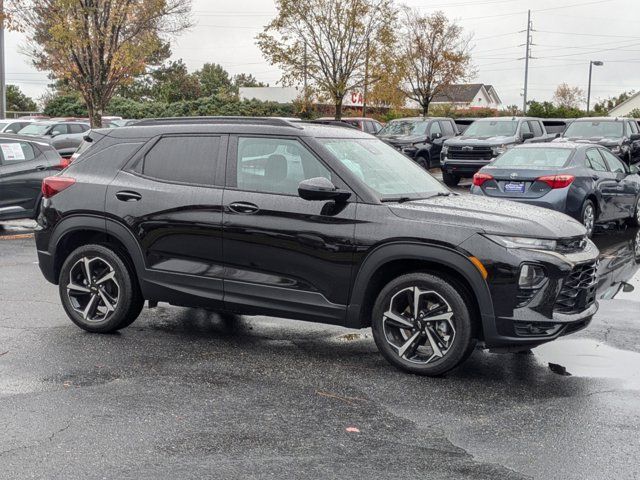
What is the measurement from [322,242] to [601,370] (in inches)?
89.4

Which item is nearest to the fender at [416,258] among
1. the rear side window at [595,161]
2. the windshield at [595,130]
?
the rear side window at [595,161]

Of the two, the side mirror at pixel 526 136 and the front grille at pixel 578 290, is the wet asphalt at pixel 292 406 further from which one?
the side mirror at pixel 526 136

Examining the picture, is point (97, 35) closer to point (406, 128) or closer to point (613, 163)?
point (406, 128)

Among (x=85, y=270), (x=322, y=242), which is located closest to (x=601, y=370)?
(x=322, y=242)

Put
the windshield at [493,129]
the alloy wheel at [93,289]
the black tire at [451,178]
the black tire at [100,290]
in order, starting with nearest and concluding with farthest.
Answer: the black tire at [100,290] → the alloy wheel at [93,289] → the black tire at [451,178] → the windshield at [493,129]

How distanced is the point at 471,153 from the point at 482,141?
1.53 feet

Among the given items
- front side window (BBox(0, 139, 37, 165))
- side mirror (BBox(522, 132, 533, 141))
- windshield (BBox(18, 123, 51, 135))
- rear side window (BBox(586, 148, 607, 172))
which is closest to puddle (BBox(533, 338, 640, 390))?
rear side window (BBox(586, 148, 607, 172))

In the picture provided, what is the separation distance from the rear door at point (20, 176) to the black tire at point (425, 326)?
9.44 metres

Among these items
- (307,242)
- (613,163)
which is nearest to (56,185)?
(307,242)

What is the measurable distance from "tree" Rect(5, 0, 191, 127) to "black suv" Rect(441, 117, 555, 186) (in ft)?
33.2

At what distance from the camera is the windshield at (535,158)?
13531 mm

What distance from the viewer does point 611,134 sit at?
22.2m

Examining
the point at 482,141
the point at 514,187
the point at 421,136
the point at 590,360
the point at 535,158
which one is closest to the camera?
the point at 590,360

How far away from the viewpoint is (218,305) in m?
6.57
